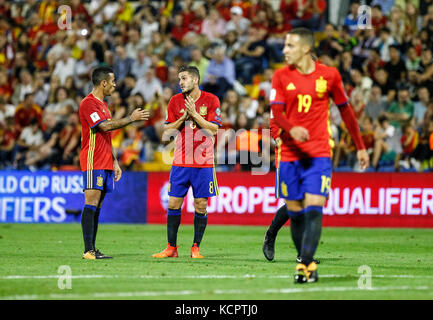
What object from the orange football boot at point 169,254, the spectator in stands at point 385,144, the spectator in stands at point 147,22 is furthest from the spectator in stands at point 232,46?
the orange football boot at point 169,254

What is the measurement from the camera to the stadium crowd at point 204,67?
19453 mm

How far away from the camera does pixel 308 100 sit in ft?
27.4

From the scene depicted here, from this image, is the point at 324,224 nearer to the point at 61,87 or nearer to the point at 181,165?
the point at 181,165

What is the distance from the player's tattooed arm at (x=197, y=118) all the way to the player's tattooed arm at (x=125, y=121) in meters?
0.60

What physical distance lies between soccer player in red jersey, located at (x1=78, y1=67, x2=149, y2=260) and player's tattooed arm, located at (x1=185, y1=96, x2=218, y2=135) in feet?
2.76

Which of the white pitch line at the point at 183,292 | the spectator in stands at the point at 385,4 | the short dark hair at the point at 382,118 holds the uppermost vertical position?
the spectator in stands at the point at 385,4

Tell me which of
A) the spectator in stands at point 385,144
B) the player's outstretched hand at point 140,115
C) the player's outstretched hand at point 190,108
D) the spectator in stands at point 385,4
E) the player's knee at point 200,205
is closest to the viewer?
the player's outstretched hand at point 140,115

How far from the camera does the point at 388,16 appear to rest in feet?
73.8

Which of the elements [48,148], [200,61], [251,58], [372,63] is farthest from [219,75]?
[48,148]

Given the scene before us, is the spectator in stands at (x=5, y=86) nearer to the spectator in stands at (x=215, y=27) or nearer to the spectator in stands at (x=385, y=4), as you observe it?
the spectator in stands at (x=215, y=27)

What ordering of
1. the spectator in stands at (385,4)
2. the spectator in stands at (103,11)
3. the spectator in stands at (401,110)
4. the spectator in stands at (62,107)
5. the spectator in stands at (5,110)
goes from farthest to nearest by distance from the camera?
the spectator in stands at (103,11)
the spectator in stands at (5,110)
the spectator in stands at (385,4)
the spectator in stands at (62,107)
the spectator in stands at (401,110)

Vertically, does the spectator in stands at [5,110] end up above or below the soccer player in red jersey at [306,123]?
above

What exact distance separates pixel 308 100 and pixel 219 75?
44.5 ft

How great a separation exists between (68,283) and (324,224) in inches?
424
